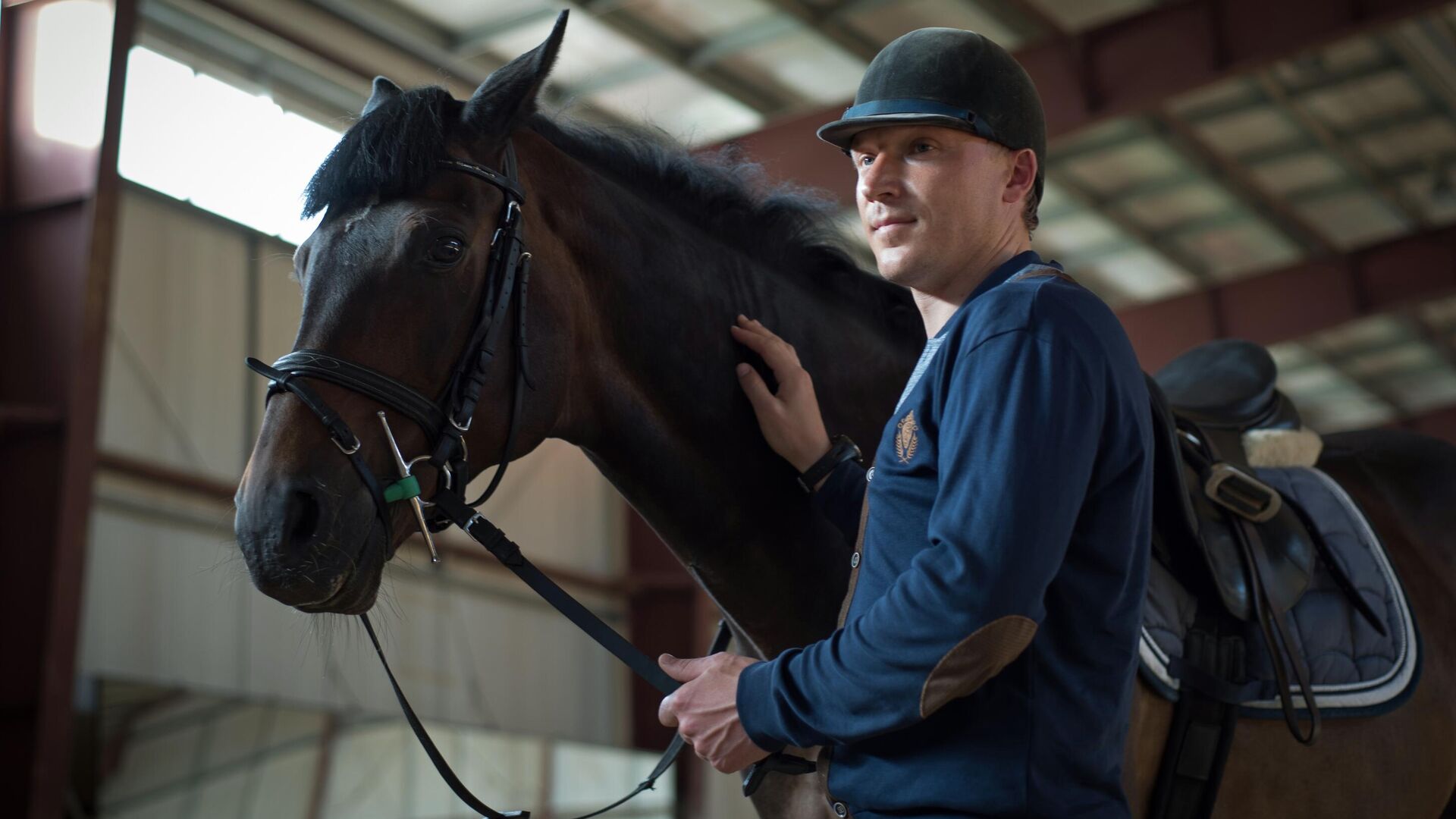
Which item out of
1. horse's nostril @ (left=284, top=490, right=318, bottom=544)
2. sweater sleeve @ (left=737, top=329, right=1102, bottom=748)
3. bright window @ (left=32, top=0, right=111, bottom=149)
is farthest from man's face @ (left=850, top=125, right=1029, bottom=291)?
bright window @ (left=32, top=0, right=111, bottom=149)

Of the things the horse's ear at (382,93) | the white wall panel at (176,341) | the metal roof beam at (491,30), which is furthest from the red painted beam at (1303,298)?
the horse's ear at (382,93)

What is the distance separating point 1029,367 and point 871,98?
1.70 feet

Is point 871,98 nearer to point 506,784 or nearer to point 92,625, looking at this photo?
point 92,625

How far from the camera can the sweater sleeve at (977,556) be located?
1511mm

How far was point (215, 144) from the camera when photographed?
9109 millimetres

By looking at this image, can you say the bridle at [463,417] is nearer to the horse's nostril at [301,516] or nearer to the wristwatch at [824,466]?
the horse's nostril at [301,516]

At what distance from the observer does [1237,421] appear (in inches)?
132

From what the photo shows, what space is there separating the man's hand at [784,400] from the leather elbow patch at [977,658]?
2.95ft

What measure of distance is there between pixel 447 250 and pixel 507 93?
1.02 ft

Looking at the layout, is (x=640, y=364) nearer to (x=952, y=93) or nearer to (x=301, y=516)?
(x=301, y=516)

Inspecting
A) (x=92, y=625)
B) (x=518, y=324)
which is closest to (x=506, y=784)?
(x=92, y=625)

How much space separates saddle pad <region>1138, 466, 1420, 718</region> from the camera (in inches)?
91.3

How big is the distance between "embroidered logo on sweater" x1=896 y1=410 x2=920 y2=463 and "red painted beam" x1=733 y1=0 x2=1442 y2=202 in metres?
7.10

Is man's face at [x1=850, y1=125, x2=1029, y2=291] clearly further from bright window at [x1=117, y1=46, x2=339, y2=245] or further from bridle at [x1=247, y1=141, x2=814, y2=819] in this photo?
bright window at [x1=117, y1=46, x2=339, y2=245]
